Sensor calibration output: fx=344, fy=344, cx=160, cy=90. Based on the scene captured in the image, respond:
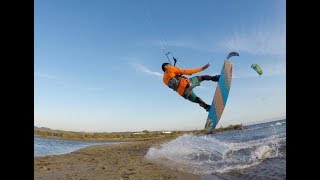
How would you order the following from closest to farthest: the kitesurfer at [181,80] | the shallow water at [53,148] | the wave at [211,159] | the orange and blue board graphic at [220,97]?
1. the kitesurfer at [181,80]
2. the orange and blue board graphic at [220,97]
3. the wave at [211,159]
4. the shallow water at [53,148]

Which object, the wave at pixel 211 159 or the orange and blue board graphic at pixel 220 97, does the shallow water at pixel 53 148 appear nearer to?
the wave at pixel 211 159

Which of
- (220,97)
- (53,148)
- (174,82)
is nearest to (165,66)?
(174,82)

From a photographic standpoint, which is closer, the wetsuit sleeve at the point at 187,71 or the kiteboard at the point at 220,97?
the wetsuit sleeve at the point at 187,71

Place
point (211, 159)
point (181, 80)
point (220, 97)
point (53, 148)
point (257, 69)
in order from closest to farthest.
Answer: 1. point (181, 80)
2. point (257, 69)
3. point (220, 97)
4. point (211, 159)
5. point (53, 148)

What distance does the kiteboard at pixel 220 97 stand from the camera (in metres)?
11.6

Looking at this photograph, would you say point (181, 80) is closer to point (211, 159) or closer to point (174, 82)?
point (174, 82)

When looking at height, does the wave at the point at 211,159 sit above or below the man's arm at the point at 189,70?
below

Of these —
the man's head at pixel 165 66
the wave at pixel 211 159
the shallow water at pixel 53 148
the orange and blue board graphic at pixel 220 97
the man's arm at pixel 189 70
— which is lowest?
the shallow water at pixel 53 148

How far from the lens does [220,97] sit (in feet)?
39.0

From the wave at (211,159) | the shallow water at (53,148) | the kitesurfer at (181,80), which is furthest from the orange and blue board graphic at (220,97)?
the shallow water at (53,148)
